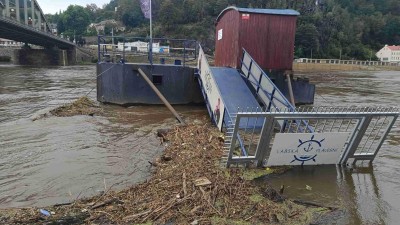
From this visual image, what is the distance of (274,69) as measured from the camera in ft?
51.5

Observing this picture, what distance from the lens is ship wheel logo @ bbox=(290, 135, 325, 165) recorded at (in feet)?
23.0

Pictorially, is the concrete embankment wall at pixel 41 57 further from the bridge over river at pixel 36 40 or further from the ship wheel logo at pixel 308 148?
the ship wheel logo at pixel 308 148

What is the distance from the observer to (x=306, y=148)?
7121mm

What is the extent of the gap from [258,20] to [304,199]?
10.4 meters

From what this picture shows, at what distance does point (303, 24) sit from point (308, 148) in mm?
127127

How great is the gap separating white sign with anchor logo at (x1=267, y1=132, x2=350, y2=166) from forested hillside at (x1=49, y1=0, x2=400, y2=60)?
121m

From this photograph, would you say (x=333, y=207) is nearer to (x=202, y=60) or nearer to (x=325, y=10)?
(x=202, y=60)

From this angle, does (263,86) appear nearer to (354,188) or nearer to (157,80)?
(157,80)

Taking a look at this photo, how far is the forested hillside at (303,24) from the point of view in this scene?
428 ft

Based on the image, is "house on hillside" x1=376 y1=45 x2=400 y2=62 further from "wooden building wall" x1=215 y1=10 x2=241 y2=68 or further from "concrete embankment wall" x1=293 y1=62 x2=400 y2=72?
"wooden building wall" x1=215 y1=10 x2=241 y2=68

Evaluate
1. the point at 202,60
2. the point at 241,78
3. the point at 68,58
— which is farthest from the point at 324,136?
the point at 68,58

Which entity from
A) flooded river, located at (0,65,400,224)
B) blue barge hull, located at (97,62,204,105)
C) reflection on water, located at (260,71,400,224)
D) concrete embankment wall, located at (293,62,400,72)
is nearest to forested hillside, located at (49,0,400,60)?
concrete embankment wall, located at (293,62,400,72)

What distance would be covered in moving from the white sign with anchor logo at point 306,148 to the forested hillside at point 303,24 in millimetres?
120962

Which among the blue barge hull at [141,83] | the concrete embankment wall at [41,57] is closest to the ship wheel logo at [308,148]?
the blue barge hull at [141,83]
